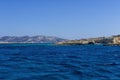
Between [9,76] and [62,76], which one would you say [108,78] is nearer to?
[62,76]

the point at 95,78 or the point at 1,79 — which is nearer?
the point at 1,79

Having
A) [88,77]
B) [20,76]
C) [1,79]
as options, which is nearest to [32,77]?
[20,76]

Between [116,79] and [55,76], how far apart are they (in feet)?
19.2

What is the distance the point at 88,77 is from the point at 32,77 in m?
5.37

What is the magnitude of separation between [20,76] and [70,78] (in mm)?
4765

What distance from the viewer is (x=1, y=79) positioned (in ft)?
90.3

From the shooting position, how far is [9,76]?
2966 cm

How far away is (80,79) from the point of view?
28766 millimetres

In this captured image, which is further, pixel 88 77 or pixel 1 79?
pixel 88 77

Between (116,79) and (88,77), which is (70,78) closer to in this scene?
(88,77)

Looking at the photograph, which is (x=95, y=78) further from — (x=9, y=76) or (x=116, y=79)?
(x=9, y=76)

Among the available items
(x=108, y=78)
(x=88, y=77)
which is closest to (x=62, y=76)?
(x=88, y=77)

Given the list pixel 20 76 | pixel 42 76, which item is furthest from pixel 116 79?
pixel 20 76

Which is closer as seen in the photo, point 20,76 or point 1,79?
point 1,79
